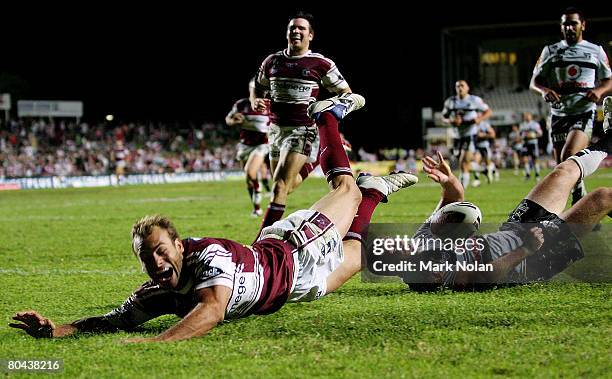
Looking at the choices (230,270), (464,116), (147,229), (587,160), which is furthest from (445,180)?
(464,116)

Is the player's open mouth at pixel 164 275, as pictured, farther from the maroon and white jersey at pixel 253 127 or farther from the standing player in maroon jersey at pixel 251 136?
the maroon and white jersey at pixel 253 127

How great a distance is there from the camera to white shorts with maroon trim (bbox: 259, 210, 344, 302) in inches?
191

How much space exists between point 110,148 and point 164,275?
125 ft

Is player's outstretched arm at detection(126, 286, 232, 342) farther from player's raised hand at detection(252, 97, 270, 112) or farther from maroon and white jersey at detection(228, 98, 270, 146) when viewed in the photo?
maroon and white jersey at detection(228, 98, 270, 146)

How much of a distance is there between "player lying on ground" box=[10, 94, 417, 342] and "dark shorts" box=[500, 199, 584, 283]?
101 cm

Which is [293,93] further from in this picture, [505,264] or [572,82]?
[505,264]

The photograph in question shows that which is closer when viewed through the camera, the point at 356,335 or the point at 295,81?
the point at 356,335

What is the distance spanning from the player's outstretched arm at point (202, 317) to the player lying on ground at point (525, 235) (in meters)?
1.79

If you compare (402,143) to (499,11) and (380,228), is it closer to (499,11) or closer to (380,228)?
(499,11)

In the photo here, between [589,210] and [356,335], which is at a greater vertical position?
[589,210]

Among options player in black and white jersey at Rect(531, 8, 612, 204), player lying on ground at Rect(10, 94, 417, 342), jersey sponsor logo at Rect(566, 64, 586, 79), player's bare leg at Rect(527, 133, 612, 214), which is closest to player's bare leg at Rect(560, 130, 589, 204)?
player in black and white jersey at Rect(531, 8, 612, 204)

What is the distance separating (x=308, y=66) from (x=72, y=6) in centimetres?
3822

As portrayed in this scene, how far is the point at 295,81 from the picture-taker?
919 centimetres

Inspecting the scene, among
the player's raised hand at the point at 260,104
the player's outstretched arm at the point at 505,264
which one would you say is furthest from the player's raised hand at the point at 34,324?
the player's raised hand at the point at 260,104
